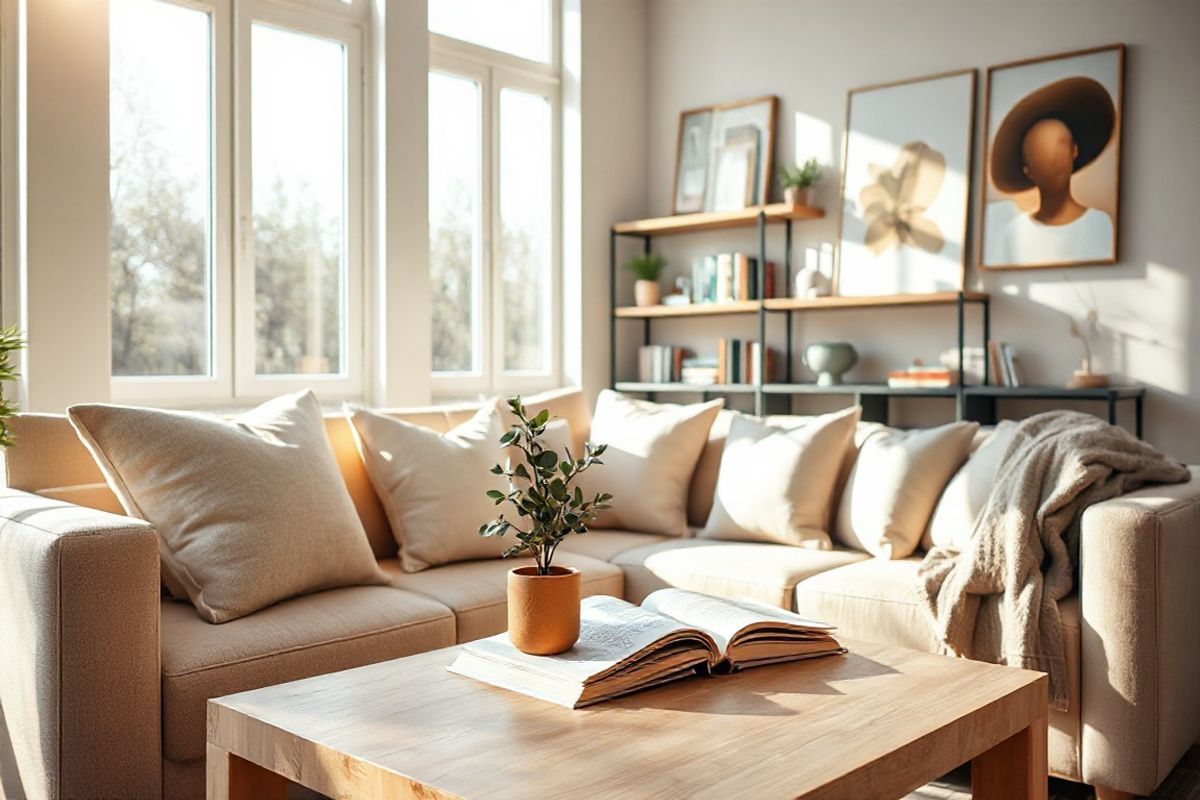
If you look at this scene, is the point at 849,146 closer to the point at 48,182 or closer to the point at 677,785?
the point at 48,182

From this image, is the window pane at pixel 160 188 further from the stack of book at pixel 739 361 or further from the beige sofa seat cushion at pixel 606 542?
the stack of book at pixel 739 361

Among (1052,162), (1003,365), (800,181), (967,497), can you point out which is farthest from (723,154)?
(967,497)

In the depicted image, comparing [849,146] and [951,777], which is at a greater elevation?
[849,146]

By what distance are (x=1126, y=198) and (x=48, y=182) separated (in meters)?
3.92

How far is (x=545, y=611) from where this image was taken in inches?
70.5

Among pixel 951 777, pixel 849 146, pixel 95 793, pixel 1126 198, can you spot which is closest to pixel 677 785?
pixel 95 793

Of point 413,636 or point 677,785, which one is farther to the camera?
point 413,636

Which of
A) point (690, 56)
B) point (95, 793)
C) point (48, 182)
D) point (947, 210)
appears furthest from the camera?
point (690, 56)

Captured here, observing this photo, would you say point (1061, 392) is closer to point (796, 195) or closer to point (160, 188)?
point (796, 195)

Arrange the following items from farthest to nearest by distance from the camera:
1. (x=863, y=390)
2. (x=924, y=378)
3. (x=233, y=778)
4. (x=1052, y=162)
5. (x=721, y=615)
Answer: (x=863, y=390) < (x=924, y=378) < (x=1052, y=162) < (x=721, y=615) < (x=233, y=778)

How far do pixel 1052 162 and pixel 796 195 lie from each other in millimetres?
1099

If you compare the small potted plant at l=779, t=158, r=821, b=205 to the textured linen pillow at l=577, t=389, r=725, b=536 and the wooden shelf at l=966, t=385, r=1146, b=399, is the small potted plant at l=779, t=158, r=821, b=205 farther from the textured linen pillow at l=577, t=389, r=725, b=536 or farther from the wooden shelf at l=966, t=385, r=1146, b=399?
the textured linen pillow at l=577, t=389, r=725, b=536

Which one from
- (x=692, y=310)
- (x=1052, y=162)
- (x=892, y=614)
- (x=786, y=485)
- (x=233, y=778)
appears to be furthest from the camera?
(x=692, y=310)

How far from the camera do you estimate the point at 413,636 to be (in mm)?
2535
